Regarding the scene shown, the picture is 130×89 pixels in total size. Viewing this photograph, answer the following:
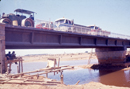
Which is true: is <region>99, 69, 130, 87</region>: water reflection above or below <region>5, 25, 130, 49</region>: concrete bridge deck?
below

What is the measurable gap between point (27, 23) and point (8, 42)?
209 inches

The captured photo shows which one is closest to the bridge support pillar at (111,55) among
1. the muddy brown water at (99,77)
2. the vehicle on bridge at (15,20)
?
the muddy brown water at (99,77)

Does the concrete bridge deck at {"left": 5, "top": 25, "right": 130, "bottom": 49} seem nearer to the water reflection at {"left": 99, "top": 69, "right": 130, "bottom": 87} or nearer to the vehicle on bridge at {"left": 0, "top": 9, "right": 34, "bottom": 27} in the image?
the vehicle on bridge at {"left": 0, "top": 9, "right": 34, "bottom": 27}

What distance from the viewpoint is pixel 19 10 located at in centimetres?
1794

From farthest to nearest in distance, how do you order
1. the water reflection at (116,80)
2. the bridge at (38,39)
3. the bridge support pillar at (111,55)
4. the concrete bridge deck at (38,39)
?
the bridge support pillar at (111,55)
the water reflection at (116,80)
the concrete bridge deck at (38,39)
the bridge at (38,39)

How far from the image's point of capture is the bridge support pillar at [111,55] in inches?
1168

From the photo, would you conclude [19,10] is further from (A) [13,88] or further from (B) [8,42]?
(A) [13,88]

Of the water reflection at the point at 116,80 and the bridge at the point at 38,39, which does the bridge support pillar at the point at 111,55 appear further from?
the water reflection at the point at 116,80

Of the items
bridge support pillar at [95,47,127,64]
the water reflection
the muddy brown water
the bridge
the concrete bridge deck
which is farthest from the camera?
bridge support pillar at [95,47,127,64]

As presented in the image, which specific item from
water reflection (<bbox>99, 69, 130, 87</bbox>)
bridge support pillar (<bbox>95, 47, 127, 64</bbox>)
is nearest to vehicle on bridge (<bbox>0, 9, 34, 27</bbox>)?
water reflection (<bbox>99, 69, 130, 87</bbox>)

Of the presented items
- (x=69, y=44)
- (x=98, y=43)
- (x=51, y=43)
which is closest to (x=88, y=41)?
(x=98, y=43)

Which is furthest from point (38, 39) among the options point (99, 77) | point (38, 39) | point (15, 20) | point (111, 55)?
point (111, 55)

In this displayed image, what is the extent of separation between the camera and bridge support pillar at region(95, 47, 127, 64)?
29670 millimetres

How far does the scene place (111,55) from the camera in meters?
30.8
